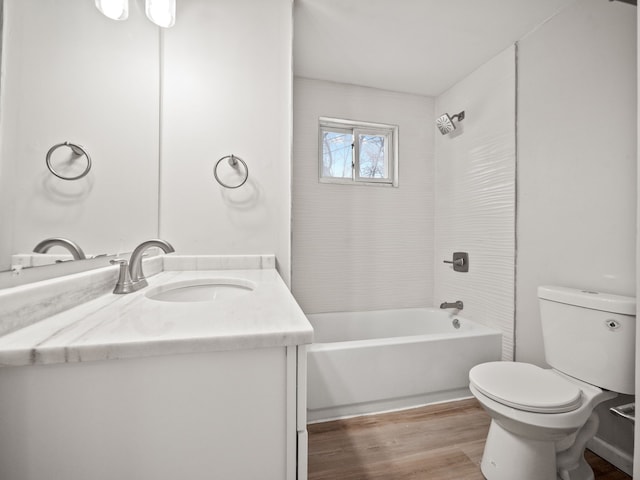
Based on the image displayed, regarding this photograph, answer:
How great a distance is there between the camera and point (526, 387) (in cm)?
123

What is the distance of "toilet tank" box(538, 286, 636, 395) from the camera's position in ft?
3.87

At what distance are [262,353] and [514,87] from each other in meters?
2.31

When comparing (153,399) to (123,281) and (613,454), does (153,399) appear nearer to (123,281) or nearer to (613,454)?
(123,281)

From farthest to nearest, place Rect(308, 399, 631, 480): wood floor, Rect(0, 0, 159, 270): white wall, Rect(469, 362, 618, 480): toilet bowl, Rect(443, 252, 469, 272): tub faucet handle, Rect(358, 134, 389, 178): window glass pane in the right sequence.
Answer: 1. Rect(358, 134, 389, 178): window glass pane
2. Rect(443, 252, 469, 272): tub faucet handle
3. Rect(308, 399, 631, 480): wood floor
4. Rect(469, 362, 618, 480): toilet bowl
5. Rect(0, 0, 159, 270): white wall

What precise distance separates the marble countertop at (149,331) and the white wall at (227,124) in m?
0.92

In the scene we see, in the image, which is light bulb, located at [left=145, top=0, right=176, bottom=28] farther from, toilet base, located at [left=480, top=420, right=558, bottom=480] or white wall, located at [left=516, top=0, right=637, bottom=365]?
toilet base, located at [left=480, top=420, right=558, bottom=480]

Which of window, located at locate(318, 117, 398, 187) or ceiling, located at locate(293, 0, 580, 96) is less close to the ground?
ceiling, located at locate(293, 0, 580, 96)

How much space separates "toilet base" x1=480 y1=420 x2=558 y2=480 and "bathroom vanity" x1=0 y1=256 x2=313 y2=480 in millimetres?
1114

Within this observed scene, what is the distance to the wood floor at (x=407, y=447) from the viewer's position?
1.30 metres

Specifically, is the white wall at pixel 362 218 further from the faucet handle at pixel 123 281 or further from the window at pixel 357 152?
the faucet handle at pixel 123 281

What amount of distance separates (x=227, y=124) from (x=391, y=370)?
1750 mm

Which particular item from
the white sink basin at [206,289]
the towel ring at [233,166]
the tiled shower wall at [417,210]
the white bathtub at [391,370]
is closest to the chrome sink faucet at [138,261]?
the white sink basin at [206,289]

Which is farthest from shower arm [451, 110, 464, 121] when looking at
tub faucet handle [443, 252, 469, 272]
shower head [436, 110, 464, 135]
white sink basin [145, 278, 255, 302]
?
white sink basin [145, 278, 255, 302]

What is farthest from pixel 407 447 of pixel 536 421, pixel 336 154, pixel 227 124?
pixel 336 154
